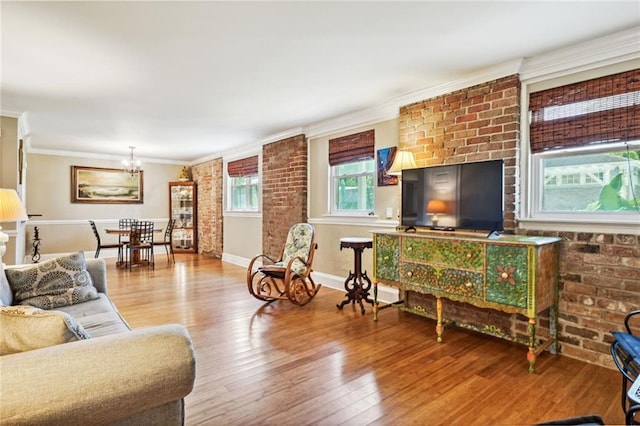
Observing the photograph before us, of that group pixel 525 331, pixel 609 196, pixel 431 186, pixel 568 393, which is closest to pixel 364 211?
pixel 431 186

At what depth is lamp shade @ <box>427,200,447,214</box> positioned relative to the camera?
126 inches

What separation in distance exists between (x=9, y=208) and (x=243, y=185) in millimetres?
4407

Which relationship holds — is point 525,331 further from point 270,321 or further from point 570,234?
point 270,321

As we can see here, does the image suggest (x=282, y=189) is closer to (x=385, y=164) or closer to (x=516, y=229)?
(x=385, y=164)

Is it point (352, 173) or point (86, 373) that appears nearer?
point (86, 373)

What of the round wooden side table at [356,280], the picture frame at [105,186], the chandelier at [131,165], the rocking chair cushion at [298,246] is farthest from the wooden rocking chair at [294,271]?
the picture frame at [105,186]

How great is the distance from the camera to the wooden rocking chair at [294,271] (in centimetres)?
400

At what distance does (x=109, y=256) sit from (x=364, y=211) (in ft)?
21.2

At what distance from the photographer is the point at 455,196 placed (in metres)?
3.11

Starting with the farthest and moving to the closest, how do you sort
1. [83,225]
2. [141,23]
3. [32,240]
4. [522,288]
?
1. [83,225]
2. [32,240]
3. [522,288]
4. [141,23]

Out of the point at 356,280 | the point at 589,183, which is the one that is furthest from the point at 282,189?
the point at 589,183

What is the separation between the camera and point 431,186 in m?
3.29

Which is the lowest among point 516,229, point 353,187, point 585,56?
point 516,229

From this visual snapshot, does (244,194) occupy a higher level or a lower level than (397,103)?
lower
